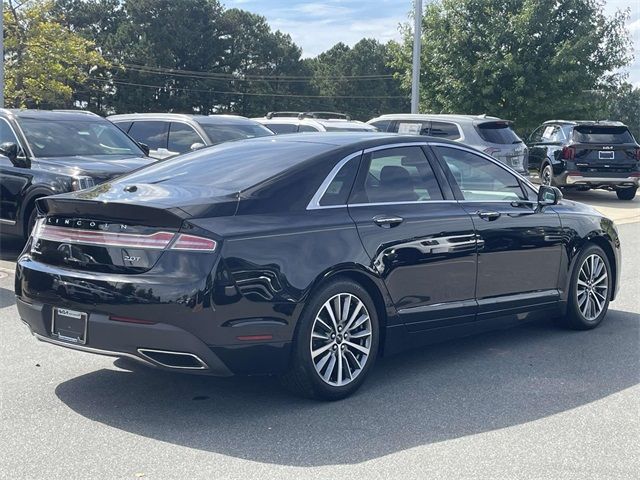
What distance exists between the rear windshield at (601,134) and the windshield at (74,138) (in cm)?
1180

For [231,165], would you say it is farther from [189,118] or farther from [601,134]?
[601,134]

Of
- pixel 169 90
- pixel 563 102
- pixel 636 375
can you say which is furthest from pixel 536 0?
pixel 169 90

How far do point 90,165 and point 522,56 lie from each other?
20.6 meters

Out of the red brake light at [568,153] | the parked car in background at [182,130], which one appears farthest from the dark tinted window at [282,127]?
the red brake light at [568,153]

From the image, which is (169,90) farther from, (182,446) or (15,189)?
(182,446)

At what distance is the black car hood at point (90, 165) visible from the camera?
973 cm

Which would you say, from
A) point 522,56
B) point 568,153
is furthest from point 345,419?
point 522,56

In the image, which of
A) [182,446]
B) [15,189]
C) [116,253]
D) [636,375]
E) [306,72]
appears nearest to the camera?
[182,446]

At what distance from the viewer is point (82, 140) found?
36.1ft

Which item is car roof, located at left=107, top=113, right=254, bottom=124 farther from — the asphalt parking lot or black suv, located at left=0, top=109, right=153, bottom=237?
the asphalt parking lot

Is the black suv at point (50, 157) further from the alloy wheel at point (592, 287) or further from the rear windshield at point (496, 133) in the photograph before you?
the rear windshield at point (496, 133)

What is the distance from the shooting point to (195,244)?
470 centimetres

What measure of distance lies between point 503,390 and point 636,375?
1090 mm

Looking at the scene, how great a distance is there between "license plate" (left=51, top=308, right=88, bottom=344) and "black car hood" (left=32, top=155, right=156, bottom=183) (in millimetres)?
4903
